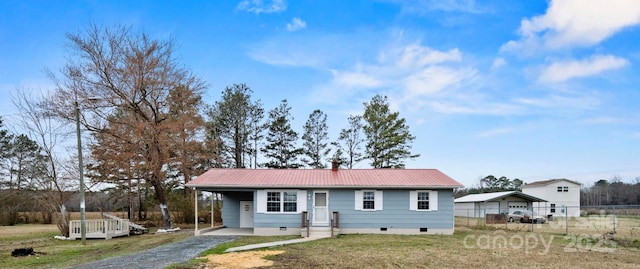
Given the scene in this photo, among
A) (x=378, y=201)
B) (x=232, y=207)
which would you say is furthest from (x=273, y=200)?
(x=378, y=201)

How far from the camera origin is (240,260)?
1112 centimetres

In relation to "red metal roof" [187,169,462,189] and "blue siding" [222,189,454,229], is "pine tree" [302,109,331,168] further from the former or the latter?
"blue siding" [222,189,454,229]

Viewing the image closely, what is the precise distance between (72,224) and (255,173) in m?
8.34

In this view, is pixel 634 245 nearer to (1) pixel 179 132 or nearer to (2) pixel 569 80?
(2) pixel 569 80

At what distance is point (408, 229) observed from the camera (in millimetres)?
18922

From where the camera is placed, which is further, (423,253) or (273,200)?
(273,200)

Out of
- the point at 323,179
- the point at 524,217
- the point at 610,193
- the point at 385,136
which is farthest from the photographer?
the point at 610,193

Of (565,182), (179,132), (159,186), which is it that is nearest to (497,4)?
(179,132)

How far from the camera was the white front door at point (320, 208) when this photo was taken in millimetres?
18891

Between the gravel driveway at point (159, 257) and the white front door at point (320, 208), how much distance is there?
491cm

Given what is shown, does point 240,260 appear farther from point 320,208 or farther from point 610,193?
point 610,193

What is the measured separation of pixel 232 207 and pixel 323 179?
579cm

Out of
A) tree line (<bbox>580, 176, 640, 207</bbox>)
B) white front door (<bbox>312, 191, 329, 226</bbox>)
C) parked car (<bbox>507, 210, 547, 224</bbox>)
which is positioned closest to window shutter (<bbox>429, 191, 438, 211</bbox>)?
white front door (<bbox>312, 191, 329, 226</bbox>)

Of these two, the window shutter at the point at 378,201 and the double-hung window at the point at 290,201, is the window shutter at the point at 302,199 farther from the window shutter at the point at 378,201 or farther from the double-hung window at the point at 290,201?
the window shutter at the point at 378,201
